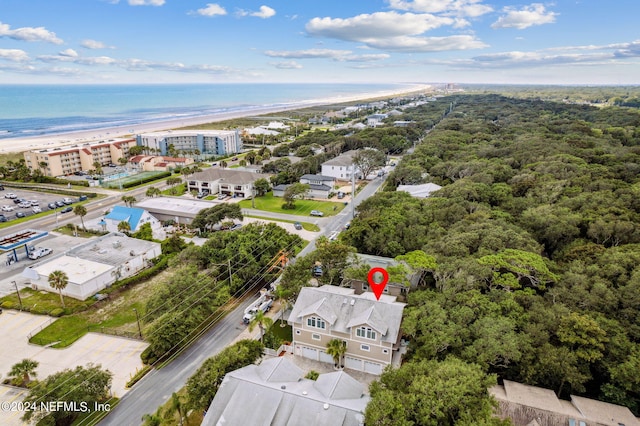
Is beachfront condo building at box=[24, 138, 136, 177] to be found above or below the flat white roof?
above

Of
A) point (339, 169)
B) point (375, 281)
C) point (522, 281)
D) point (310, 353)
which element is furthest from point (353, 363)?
point (339, 169)

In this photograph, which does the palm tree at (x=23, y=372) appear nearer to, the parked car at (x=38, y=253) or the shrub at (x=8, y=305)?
the shrub at (x=8, y=305)

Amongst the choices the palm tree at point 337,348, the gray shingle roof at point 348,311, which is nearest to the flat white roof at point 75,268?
the gray shingle roof at point 348,311

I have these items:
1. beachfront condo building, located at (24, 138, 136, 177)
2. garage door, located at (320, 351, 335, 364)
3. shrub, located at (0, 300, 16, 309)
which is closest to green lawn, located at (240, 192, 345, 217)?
garage door, located at (320, 351, 335, 364)

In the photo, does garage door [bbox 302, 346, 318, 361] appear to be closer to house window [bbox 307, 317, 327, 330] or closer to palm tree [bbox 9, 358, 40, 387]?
house window [bbox 307, 317, 327, 330]

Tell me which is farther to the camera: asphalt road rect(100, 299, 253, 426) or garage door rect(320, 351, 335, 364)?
garage door rect(320, 351, 335, 364)

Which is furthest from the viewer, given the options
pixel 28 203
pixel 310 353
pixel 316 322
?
pixel 28 203

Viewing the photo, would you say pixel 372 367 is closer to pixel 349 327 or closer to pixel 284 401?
pixel 349 327
